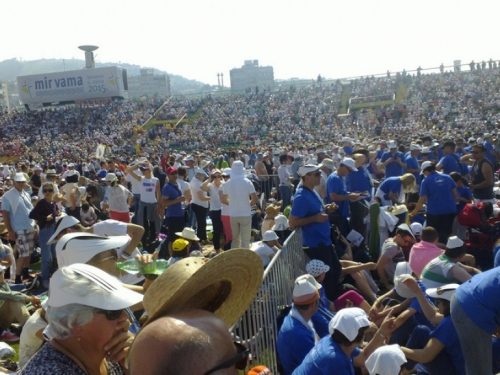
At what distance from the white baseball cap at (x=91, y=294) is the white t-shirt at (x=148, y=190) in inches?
321

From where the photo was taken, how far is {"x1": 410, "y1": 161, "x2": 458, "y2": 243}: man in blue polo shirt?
7.59m

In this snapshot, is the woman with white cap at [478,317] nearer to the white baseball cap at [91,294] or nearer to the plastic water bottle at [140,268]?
the plastic water bottle at [140,268]

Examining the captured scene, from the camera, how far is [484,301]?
3639 mm

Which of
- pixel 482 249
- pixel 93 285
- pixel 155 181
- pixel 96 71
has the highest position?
pixel 96 71

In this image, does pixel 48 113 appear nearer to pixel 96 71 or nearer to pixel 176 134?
pixel 96 71

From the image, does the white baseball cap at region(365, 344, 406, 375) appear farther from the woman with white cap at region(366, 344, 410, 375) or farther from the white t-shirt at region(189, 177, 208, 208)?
the white t-shirt at region(189, 177, 208, 208)

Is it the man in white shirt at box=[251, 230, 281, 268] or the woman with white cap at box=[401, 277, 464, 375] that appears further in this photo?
the man in white shirt at box=[251, 230, 281, 268]

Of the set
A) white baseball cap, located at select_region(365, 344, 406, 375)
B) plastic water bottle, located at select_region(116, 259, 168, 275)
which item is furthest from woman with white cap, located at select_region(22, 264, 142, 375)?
white baseball cap, located at select_region(365, 344, 406, 375)

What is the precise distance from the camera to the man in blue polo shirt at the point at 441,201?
24.9 feet

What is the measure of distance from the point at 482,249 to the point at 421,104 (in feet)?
97.0

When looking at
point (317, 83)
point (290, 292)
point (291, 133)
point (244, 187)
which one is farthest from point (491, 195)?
point (317, 83)

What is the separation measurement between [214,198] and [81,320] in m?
7.89

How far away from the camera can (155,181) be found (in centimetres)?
1022

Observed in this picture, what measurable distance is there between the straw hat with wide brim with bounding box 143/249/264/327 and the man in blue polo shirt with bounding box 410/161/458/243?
6225 millimetres
